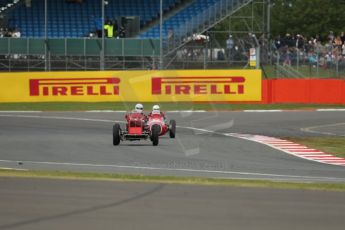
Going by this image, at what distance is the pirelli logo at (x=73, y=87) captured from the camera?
35.8m

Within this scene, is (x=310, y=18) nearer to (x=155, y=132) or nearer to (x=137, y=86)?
(x=137, y=86)

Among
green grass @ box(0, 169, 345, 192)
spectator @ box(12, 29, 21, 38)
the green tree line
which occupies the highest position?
the green tree line

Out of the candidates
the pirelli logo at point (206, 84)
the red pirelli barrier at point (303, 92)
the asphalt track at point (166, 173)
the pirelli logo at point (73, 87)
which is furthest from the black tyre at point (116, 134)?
the red pirelli barrier at point (303, 92)

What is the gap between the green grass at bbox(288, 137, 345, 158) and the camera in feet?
59.9

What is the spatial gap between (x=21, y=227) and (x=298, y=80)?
93.4 ft

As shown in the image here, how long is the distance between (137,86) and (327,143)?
55.9 feet

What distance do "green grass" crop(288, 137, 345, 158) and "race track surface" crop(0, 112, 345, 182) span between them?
1.19 m

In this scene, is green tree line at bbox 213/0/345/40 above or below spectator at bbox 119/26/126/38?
above

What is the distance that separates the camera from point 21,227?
7.74 metres

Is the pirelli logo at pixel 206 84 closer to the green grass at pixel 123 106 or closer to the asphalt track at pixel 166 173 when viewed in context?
the green grass at pixel 123 106

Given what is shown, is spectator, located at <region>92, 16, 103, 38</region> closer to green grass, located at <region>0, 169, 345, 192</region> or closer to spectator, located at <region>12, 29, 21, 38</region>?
spectator, located at <region>12, 29, 21, 38</region>

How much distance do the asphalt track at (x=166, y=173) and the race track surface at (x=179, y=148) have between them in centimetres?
2

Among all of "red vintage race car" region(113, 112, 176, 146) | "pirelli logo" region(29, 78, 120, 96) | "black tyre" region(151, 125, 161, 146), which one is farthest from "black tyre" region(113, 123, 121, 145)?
"pirelli logo" region(29, 78, 120, 96)

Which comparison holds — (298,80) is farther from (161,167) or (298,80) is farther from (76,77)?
(161,167)
